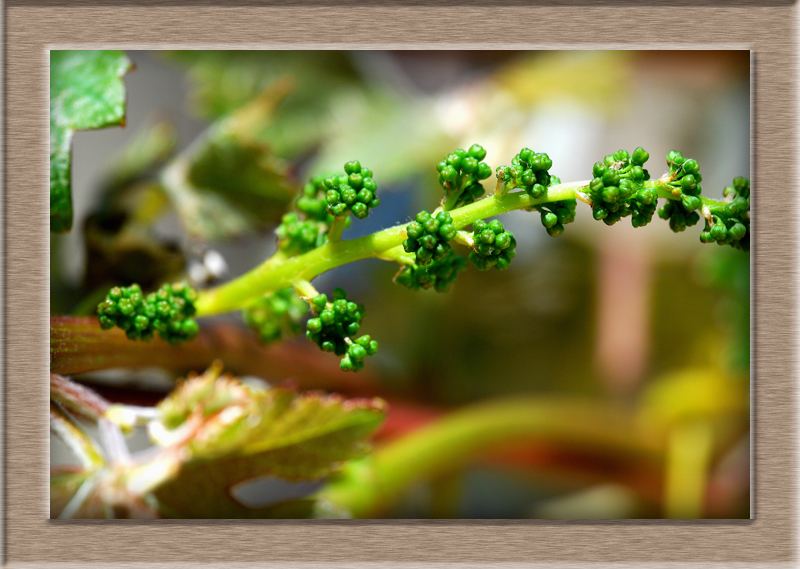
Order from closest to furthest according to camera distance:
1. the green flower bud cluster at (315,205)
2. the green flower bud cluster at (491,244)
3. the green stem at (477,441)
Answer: the green flower bud cluster at (491,244)
the green flower bud cluster at (315,205)
the green stem at (477,441)

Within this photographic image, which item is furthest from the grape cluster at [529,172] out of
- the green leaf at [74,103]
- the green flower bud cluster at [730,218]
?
the green leaf at [74,103]

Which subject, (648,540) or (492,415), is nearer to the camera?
(648,540)

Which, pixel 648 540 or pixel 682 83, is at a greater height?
pixel 682 83

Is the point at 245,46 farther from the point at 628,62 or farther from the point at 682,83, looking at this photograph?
the point at 682,83

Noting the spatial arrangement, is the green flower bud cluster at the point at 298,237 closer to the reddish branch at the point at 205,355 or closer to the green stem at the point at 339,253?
the green stem at the point at 339,253

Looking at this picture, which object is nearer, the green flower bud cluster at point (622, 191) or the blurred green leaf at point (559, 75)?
the green flower bud cluster at point (622, 191)

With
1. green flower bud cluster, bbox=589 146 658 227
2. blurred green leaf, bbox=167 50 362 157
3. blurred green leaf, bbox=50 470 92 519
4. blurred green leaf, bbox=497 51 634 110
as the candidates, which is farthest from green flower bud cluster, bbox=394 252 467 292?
blurred green leaf, bbox=497 51 634 110

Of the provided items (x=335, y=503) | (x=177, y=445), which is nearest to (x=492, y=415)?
(x=335, y=503)

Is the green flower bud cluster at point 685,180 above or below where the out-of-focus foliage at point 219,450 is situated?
above
